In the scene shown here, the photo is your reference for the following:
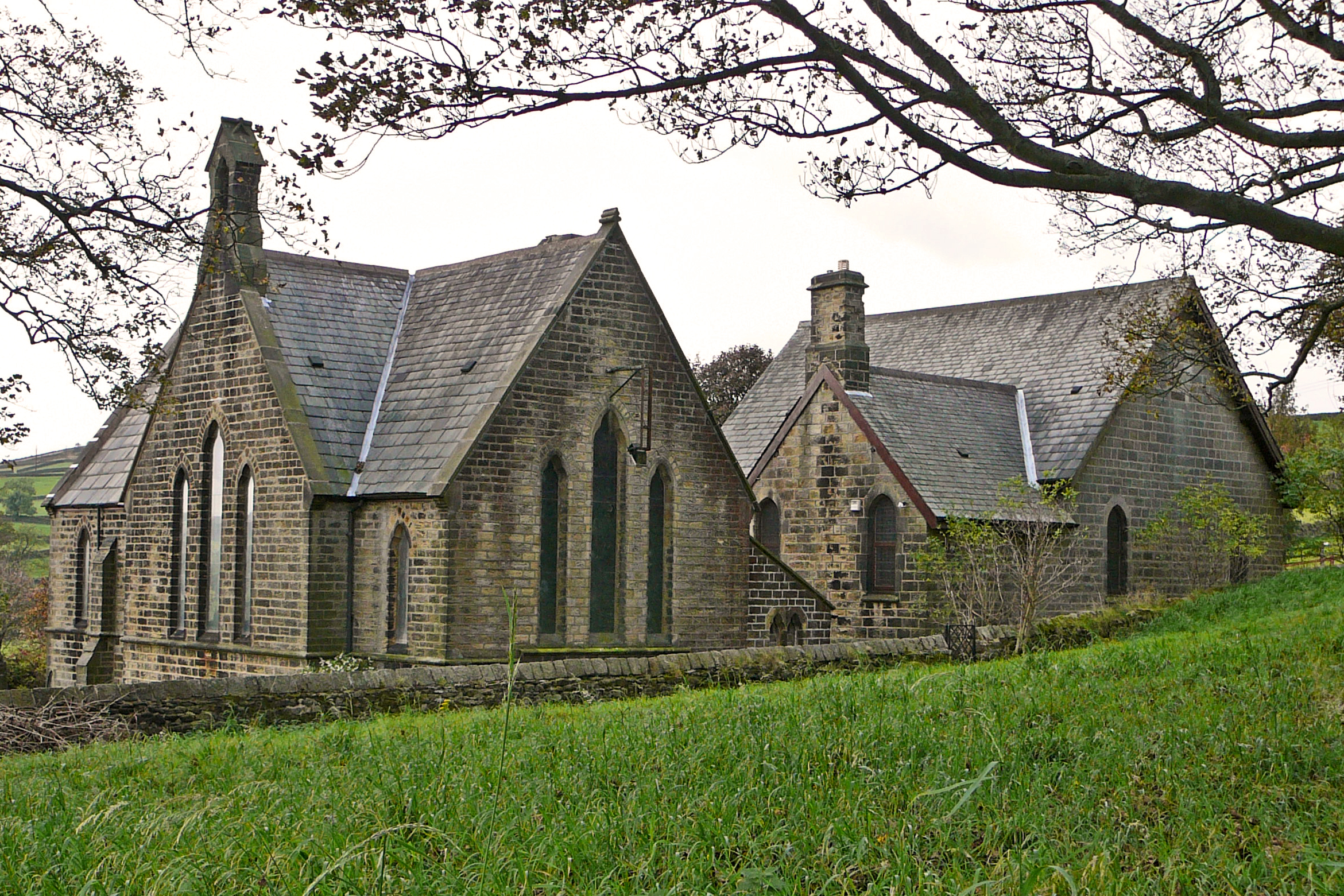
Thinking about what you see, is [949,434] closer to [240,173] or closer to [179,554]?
[240,173]

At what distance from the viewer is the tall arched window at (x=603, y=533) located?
23.0 m

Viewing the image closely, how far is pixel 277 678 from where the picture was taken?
14414 mm

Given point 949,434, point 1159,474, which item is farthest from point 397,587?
point 1159,474

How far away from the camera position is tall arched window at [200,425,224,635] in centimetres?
2508

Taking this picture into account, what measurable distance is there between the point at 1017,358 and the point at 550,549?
51.6ft

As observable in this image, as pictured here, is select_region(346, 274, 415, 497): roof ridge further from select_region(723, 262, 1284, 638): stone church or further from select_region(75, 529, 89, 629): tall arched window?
select_region(75, 529, 89, 629): tall arched window

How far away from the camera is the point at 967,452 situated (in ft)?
94.3

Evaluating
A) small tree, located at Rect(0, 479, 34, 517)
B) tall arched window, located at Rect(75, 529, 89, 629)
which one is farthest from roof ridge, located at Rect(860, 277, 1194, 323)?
small tree, located at Rect(0, 479, 34, 517)

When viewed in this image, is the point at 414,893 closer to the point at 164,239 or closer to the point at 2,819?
the point at 2,819

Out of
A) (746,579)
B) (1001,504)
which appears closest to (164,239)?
(746,579)

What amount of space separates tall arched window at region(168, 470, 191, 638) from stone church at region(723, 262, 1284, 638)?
39.4ft

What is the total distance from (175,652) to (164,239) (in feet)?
47.7

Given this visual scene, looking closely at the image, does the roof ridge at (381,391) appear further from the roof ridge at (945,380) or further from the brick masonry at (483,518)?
the roof ridge at (945,380)

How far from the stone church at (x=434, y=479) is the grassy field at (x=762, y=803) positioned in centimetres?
1080
